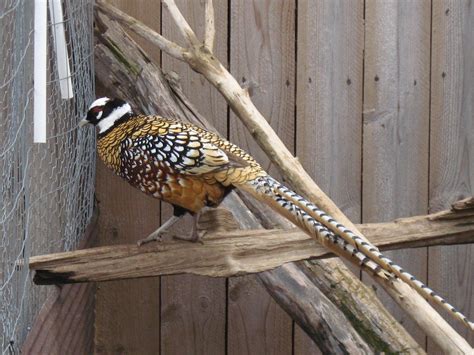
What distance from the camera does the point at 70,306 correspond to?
3016mm

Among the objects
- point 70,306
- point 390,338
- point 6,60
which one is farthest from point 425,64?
Result: point 6,60

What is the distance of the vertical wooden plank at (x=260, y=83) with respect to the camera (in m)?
3.61

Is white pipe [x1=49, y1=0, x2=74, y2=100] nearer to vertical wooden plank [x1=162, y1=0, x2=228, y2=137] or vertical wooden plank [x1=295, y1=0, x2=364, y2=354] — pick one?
vertical wooden plank [x1=162, y1=0, x2=228, y2=137]

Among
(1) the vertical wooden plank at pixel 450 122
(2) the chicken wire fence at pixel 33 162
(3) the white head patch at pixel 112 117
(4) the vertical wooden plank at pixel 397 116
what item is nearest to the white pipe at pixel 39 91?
(2) the chicken wire fence at pixel 33 162

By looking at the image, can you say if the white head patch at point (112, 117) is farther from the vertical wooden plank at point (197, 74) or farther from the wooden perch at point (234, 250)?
the vertical wooden plank at point (197, 74)

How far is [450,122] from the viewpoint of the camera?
12.1 ft

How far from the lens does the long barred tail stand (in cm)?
228

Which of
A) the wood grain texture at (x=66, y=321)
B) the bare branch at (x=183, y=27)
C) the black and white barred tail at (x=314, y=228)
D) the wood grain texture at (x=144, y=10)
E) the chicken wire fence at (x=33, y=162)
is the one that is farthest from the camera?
the wood grain texture at (x=144, y=10)

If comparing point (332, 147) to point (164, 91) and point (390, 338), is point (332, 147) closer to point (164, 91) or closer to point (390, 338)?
point (164, 91)

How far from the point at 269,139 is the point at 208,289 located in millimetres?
943

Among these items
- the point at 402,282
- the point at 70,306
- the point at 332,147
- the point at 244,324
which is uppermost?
the point at 332,147

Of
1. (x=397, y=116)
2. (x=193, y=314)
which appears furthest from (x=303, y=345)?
(x=397, y=116)

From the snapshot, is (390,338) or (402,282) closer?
(402,282)

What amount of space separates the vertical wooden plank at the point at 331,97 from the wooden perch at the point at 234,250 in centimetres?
93
